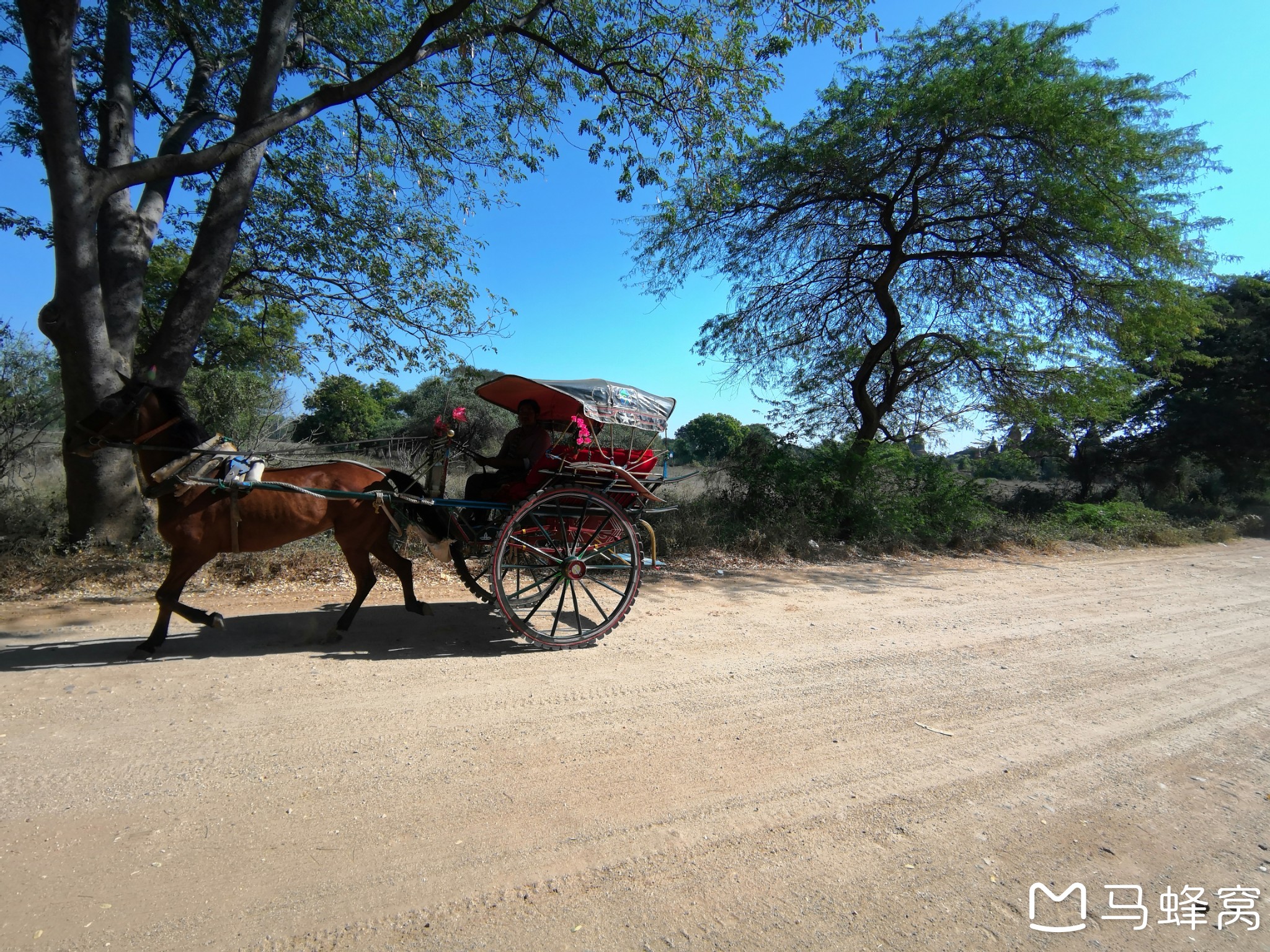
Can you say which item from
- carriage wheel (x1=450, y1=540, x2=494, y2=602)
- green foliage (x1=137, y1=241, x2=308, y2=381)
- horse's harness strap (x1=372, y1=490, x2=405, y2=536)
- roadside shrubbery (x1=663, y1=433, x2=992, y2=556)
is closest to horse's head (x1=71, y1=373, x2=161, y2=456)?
horse's harness strap (x1=372, y1=490, x2=405, y2=536)

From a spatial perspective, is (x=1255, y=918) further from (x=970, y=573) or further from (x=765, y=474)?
(x=765, y=474)

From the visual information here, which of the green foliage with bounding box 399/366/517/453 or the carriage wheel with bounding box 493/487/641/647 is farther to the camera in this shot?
the green foliage with bounding box 399/366/517/453

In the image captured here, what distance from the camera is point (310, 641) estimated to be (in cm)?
484

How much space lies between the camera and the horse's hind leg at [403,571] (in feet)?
17.7

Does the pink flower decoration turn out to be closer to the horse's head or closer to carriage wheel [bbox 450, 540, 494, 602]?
carriage wheel [bbox 450, 540, 494, 602]

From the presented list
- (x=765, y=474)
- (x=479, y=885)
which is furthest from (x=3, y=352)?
(x=765, y=474)

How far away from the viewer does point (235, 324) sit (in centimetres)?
1163

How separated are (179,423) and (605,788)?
13.3 feet

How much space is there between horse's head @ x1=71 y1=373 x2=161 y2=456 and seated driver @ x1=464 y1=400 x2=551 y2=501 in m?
2.43

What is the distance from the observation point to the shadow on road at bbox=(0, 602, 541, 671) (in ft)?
→ 14.2

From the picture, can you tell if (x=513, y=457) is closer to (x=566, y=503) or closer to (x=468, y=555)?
(x=566, y=503)

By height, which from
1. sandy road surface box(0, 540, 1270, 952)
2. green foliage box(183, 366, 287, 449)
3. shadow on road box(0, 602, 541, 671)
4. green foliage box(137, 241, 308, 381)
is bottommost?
sandy road surface box(0, 540, 1270, 952)

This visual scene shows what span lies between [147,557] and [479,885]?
258 inches

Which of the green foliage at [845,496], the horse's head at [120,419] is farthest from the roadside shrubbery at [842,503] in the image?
the horse's head at [120,419]
